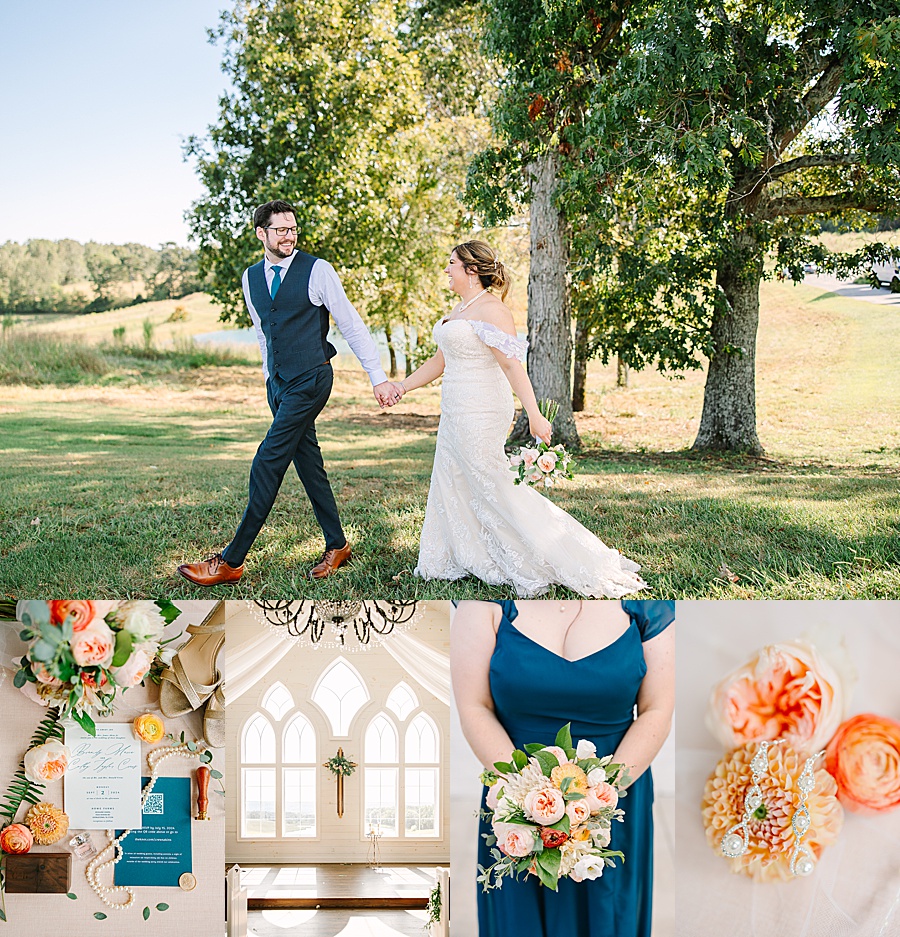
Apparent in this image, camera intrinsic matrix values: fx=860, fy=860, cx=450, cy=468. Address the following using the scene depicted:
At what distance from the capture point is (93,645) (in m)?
3.20

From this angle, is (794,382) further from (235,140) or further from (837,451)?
(235,140)

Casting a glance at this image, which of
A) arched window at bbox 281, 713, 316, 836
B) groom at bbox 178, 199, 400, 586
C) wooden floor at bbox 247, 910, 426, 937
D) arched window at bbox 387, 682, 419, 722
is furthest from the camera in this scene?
arched window at bbox 281, 713, 316, 836

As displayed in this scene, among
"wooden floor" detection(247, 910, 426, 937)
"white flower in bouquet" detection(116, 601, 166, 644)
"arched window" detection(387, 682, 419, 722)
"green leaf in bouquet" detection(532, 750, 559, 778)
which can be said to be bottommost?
"wooden floor" detection(247, 910, 426, 937)

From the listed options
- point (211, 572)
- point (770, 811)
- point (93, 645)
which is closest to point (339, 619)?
point (211, 572)

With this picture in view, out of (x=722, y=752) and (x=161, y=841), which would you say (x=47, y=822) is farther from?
(x=722, y=752)

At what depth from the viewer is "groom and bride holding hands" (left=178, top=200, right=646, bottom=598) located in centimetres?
348

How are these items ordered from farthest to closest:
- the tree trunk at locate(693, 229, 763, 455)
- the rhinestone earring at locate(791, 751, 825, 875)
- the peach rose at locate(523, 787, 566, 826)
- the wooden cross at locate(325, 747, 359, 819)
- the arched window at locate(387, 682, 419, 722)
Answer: the tree trunk at locate(693, 229, 763, 455)
the wooden cross at locate(325, 747, 359, 819)
the arched window at locate(387, 682, 419, 722)
the rhinestone earring at locate(791, 751, 825, 875)
the peach rose at locate(523, 787, 566, 826)

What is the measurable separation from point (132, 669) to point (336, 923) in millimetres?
3004

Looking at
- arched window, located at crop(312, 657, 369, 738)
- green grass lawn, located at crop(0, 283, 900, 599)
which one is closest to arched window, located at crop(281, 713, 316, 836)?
arched window, located at crop(312, 657, 369, 738)

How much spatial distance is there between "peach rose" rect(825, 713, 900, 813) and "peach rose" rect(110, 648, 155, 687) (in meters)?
2.70

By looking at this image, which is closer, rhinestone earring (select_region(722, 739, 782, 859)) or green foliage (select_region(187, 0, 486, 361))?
rhinestone earring (select_region(722, 739, 782, 859))

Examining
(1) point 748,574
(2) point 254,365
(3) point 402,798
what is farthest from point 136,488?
(1) point 748,574

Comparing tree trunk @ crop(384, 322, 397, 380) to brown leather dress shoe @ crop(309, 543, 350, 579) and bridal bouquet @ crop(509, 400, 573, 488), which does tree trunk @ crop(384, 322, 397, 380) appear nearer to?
brown leather dress shoe @ crop(309, 543, 350, 579)

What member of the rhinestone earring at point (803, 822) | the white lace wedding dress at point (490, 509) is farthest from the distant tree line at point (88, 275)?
the rhinestone earring at point (803, 822)
